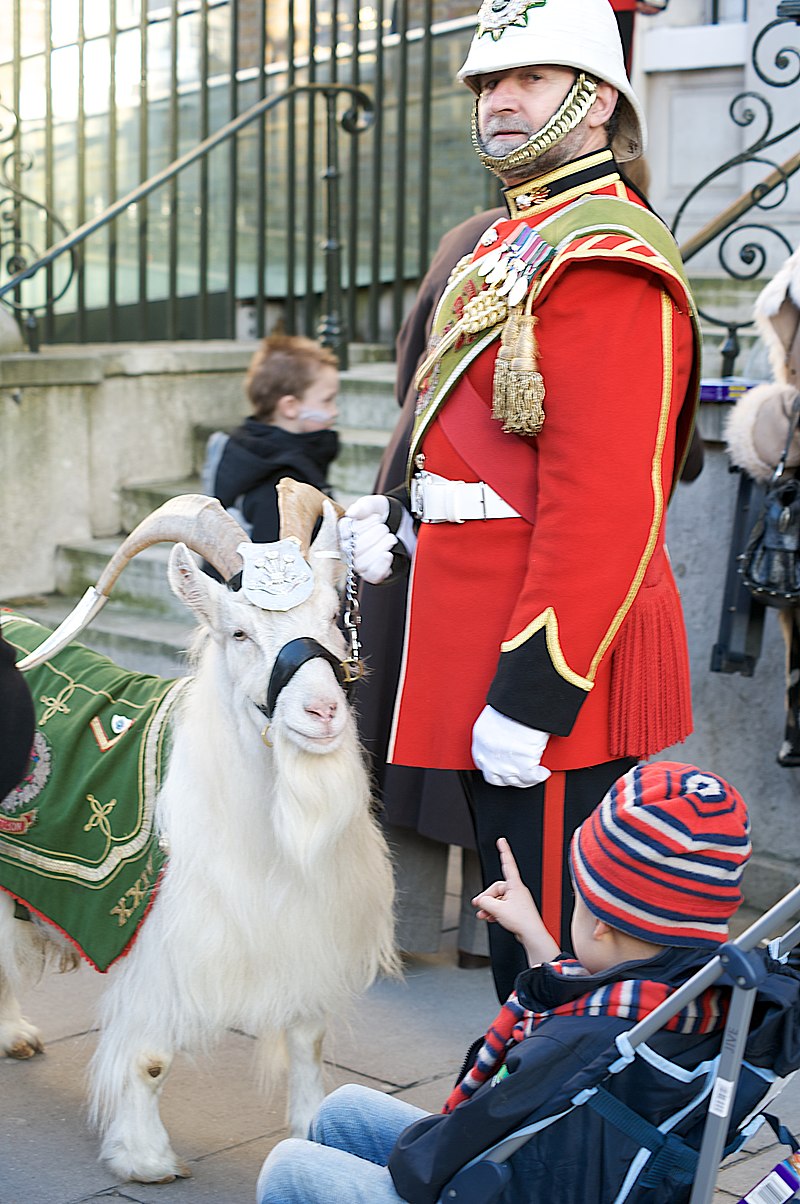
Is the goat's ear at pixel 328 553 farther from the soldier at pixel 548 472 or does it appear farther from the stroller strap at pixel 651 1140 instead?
the stroller strap at pixel 651 1140

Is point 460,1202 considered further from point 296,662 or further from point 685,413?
point 685,413

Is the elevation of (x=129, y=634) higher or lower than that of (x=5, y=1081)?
higher

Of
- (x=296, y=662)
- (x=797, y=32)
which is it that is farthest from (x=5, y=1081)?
(x=797, y=32)

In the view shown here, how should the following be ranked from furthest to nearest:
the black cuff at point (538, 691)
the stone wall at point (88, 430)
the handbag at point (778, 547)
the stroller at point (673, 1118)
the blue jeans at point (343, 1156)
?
the stone wall at point (88, 430)
the handbag at point (778, 547)
the black cuff at point (538, 691)
the blue jeans at point (343, 1156)
the stroller at point (673, 1118)

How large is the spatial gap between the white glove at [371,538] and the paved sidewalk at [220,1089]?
1310 mm

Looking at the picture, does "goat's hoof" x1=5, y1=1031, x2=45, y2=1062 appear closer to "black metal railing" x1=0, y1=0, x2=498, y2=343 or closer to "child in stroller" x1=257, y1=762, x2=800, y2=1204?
"child in stroller" x1=257, y1=762, x2=800, y2=1204

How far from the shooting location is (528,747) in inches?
109

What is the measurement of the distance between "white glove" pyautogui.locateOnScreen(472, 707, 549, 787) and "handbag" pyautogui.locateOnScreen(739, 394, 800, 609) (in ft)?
4.85

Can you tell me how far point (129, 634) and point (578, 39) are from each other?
4279 mm

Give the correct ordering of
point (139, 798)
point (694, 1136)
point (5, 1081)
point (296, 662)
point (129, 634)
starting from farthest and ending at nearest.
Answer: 1. point (129, 634)
2. point (5, 1081)
3. point (139, 798)
4. point (296, 662)
5. point (694, 1136)

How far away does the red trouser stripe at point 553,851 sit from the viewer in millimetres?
2871

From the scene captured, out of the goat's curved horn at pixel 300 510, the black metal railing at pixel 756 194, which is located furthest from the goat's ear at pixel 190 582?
the black metal railing at pixel 756 194

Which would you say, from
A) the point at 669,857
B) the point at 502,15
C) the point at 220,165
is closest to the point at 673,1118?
the point at 669,857

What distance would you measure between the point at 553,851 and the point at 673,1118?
2.90ft
